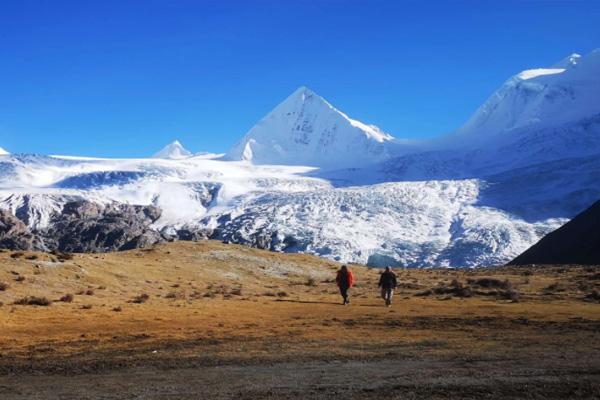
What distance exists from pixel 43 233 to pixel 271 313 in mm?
139367

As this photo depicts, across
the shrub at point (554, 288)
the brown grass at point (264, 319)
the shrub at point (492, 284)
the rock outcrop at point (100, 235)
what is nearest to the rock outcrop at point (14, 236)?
the rock outcrop at point (100, 235)

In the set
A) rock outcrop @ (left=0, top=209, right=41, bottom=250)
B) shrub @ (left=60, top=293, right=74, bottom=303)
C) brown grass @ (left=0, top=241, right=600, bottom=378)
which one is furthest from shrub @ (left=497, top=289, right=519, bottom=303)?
rock outcrop @ (left=0, top=209, right=41, bottom=250)

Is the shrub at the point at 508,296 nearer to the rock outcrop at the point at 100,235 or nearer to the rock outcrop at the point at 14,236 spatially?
the rock outcrop at the point at 100,235

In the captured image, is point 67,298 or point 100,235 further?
point 100,235

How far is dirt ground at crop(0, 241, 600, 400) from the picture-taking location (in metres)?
11.4

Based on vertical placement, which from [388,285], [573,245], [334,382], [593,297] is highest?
[573,245]

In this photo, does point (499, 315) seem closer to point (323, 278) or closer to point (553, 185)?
point (323, 278)

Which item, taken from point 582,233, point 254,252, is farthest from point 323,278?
point 582,233

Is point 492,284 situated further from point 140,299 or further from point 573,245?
point 573,245

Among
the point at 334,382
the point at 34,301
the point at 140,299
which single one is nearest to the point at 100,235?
the point at 140,299

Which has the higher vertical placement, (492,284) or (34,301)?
(492,284)

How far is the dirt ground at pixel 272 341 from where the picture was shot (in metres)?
11.4

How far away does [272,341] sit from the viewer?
17.0 m

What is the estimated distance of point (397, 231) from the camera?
505 feet
